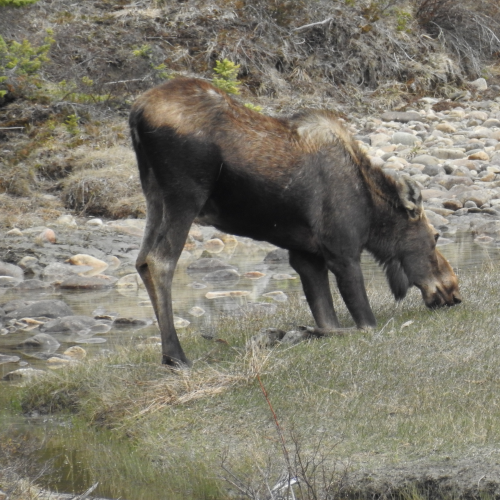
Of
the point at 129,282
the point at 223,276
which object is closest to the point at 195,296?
the point at 129,282

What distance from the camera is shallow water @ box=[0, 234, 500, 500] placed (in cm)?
804

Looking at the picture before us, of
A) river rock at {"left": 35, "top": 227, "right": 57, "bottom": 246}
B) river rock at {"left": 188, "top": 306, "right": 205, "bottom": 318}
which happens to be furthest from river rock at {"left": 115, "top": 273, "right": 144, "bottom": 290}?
river rock at {"left": 35, "top": 227, "right": 57, "bottom": 246}

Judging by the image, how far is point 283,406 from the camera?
5594mm

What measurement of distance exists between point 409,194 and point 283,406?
259 centimetres

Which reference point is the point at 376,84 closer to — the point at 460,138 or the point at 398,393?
the point at 460,138

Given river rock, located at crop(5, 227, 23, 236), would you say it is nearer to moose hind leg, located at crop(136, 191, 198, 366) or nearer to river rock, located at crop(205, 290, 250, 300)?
river rock, located at crop(205, 290, 250, 300)

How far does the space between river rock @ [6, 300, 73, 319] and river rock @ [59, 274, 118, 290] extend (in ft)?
5.78

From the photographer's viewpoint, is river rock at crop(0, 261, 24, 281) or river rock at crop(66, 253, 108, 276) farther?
river rock at crop(66, 253, 108, 276)

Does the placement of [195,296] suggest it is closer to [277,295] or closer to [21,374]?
[277,295]

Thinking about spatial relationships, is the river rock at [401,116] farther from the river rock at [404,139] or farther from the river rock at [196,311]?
the river rock at [196,311]

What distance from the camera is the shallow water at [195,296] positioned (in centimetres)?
804

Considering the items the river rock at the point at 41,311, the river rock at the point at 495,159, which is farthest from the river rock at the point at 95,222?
the river rock at the point at 495,159

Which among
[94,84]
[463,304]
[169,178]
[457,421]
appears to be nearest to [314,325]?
[463,304]

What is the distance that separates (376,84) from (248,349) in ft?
61.8
